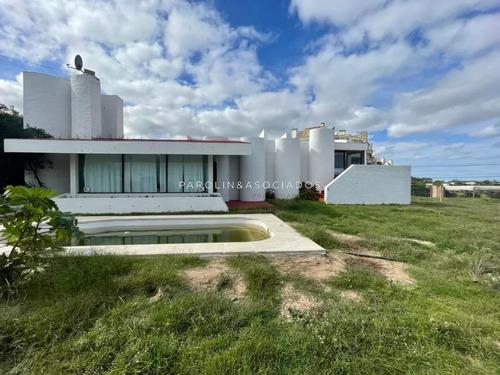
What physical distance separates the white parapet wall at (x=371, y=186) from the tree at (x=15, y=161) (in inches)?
647

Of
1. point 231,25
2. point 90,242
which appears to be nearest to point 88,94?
point 231,25

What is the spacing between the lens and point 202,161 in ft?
39.9

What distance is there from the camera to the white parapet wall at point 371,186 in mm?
14203

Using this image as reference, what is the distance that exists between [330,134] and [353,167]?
2956 millimetres

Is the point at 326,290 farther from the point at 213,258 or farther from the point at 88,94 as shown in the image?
the point at 88,94

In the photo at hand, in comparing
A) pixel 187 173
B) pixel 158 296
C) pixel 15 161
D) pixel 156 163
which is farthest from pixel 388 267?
pixel 15 161

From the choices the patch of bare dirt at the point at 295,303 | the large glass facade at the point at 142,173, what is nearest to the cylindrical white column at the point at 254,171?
the large glass facade at the point at 142,173

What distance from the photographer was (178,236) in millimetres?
7707

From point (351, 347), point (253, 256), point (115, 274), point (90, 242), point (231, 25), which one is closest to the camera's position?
point (351, 347)

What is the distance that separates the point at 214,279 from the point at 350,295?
2215mm

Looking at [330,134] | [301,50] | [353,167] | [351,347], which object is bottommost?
[351,347]

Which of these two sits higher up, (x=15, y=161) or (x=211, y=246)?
(x=15, y=161)

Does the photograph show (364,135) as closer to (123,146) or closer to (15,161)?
(123,146)

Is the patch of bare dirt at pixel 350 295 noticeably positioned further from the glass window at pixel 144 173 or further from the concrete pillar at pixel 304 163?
the concrete pillar at pixel 304 163
